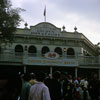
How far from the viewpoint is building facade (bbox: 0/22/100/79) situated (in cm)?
2969

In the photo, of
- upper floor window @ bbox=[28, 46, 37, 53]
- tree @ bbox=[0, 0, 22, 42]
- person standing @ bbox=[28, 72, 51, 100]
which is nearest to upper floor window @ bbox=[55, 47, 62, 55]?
upper floor window @ bbox=[28, 46, 37, 53]

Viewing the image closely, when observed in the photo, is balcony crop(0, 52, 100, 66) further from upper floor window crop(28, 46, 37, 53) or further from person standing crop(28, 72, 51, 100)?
person standing crop(28, 72, 51, 100)

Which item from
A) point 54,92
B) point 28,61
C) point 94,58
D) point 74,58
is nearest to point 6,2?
Answer: point 28,61

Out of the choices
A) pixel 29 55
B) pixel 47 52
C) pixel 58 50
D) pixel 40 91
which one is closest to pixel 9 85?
pixel 40 91

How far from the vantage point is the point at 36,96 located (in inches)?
199

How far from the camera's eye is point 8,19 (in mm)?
24281

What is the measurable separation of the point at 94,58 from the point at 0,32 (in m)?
13.6

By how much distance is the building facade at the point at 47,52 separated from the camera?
97.4 ft

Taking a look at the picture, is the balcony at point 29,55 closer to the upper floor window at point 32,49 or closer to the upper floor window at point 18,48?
the upper floor window at point 18,48

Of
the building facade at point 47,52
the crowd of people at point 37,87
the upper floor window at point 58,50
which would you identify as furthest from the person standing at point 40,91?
the upper floor window at point 58,50

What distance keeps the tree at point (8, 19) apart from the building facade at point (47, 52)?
4.37 meters

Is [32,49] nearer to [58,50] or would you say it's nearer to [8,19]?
[58,50]

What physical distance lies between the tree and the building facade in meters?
4.37

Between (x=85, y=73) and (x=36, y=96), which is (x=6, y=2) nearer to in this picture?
(x=85, y=73)
